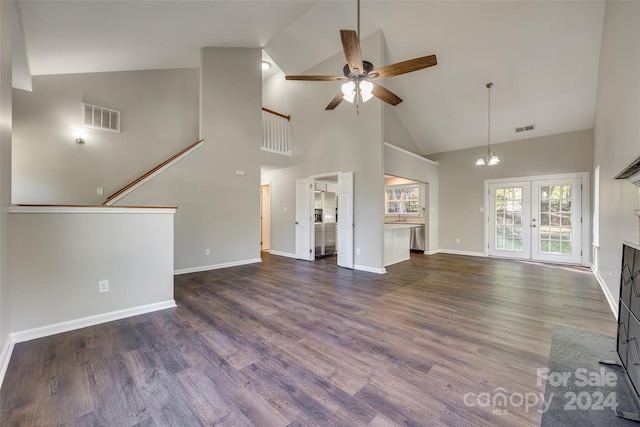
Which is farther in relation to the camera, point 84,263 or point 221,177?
point 221,177

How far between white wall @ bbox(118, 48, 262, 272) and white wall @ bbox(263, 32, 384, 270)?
110 centimetres

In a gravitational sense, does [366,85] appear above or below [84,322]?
above

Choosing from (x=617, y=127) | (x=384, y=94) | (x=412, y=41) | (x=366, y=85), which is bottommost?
(x=617, y=127)

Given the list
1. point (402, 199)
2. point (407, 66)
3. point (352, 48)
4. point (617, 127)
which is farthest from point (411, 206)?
point (352, 48)

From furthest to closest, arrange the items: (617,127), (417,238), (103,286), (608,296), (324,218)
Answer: (417,238), (324,218), (608,296), (617,127), (103,286)

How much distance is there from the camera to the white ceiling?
3.69m

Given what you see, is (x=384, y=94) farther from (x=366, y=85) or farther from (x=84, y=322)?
(x=84, y=322)

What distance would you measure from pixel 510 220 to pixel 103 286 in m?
8.09

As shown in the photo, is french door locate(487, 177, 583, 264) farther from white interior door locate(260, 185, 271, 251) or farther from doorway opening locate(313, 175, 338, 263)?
white interior door locate(260, 185, 271, 251)

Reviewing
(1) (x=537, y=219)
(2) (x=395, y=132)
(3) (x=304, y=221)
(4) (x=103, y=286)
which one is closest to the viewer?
(4) (x=103, y=286)

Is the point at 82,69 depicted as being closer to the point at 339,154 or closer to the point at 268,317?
the point at 339,154

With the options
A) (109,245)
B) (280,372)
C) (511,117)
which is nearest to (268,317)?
(280,372)

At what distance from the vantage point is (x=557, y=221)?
5.86 m

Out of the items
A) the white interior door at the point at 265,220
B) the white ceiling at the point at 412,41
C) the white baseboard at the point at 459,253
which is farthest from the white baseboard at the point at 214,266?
the white baseboard at the point at 459,253
